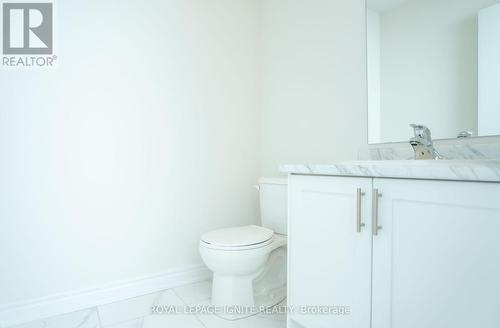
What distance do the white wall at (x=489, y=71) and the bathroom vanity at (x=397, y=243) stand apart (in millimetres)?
431

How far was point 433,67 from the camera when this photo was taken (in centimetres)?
129

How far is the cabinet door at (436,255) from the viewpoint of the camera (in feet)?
2.20

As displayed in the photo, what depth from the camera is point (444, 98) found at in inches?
49.7

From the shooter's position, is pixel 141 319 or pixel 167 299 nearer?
pixel 141 319

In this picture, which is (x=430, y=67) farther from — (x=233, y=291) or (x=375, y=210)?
(x=233, y=291)

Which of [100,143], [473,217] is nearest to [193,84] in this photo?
[100,143]

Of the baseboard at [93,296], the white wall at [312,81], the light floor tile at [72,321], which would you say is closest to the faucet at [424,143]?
the white wall at [312,81]

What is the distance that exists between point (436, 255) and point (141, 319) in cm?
142

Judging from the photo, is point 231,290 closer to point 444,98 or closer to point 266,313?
point 266,313

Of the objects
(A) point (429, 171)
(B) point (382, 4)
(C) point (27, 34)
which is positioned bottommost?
(A) point (429, 171)

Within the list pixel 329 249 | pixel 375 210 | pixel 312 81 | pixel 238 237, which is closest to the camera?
pixel 375 210

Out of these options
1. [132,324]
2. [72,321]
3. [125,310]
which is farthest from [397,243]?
[72,321]

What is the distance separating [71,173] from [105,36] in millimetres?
830

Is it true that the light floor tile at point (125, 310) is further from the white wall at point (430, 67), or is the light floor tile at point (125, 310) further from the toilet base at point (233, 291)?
the white wall at point (430, 67)
